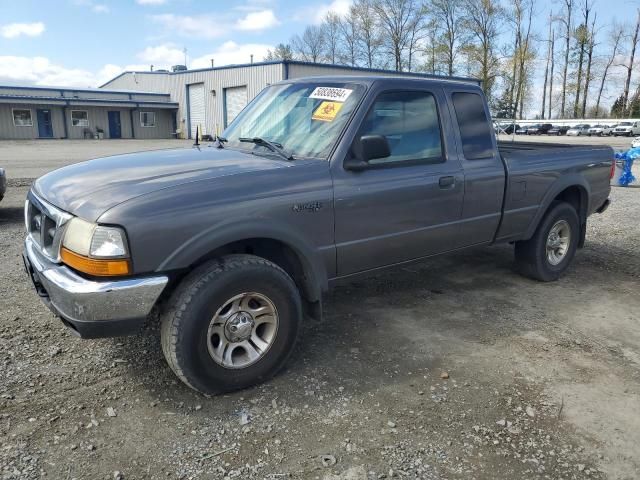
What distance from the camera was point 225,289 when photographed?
290 centimetres

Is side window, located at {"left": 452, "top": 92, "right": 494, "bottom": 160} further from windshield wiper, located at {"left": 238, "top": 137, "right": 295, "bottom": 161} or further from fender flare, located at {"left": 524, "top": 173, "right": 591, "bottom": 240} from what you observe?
windshield wiper, located at {"left": 238, "top": 137, "right": 295, "bottom": 161}

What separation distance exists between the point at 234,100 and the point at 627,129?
3705cm

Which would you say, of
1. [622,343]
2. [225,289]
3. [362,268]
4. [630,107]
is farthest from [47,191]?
[630,107]

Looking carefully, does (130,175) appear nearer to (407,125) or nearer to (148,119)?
(407,125)

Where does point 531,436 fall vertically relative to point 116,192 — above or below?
below

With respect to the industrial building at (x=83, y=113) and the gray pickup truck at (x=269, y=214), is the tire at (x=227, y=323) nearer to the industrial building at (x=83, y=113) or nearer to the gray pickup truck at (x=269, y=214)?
the gray pickup truck at (x=269, y=214)

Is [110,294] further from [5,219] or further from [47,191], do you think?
[5,219]

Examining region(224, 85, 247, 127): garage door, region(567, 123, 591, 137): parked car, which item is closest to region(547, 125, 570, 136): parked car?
region(567, 123, 591, 137): parked car

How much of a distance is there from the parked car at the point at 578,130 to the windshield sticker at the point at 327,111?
54111 millimetres

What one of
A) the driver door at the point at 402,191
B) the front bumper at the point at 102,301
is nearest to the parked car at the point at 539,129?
the driver door at the point at 402,191

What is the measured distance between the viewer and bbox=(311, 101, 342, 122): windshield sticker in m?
3.62

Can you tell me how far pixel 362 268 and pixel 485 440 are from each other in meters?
1.43

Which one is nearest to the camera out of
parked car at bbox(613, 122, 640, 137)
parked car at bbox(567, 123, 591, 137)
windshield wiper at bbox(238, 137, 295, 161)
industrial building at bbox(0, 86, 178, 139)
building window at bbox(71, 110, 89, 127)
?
windshield wiper at bbox(238, 137, 295, 161)

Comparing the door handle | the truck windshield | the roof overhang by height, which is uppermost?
the roof overhang
